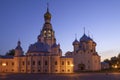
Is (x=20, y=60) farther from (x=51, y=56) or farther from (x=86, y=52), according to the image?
(x=86, y=52)

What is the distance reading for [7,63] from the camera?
108 meters

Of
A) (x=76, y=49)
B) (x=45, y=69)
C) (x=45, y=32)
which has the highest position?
(x=45, y=32)

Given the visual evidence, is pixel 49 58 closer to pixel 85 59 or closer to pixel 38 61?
pixel 38 61

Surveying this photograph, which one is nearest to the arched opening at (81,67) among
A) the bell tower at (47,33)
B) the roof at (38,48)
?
the bell tower at (47,33)

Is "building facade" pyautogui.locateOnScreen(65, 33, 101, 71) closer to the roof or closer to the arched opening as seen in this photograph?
the arched opening

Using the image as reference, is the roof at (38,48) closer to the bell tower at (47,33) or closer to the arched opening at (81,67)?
the bell tower at (47,33)

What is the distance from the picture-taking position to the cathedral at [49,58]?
9862 cm

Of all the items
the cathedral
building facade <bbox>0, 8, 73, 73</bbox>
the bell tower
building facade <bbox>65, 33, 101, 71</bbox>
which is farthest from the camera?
the bell tower

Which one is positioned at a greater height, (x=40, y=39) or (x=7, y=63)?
(x=40, y=39)

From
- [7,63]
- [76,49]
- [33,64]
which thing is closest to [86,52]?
[76,49]

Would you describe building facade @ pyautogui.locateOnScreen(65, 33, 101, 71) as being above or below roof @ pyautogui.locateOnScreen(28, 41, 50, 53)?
below

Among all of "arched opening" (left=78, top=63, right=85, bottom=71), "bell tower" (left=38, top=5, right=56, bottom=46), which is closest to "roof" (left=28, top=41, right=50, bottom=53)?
"bell tower" (left=38, top=5, right=56, bottom=46)

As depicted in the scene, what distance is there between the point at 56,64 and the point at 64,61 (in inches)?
137

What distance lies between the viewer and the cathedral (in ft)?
324
